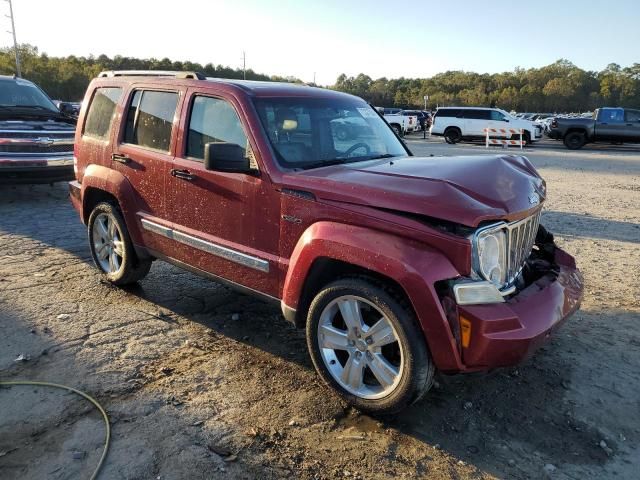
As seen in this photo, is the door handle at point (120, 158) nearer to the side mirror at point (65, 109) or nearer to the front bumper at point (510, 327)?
the front bumper at point (510, 327)

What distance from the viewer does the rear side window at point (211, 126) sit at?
12.1ft

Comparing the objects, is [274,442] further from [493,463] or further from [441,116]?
[441,116]

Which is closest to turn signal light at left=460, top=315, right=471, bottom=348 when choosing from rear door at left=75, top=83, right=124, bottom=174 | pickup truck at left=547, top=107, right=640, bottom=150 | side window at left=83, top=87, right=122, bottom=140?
rear door at left=75, top=83, right=124, bottom=174

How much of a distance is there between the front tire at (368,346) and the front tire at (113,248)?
2.28 metres

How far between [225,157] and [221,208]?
1.77 feet

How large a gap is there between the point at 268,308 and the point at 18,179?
585 centimetres

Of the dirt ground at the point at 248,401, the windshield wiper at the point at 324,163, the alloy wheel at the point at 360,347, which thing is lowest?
the dirt ground at the point at 248,401

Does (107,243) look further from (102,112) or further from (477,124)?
(477,124)

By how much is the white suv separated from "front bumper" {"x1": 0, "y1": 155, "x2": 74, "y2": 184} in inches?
800

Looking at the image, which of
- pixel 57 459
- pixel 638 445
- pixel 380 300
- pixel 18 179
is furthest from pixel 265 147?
pixel 18 179

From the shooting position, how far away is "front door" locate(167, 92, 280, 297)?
3.46 m

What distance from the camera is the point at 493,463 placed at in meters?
2.69

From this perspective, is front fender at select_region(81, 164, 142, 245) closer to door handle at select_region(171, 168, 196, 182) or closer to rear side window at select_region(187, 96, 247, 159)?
door handle at select_region(171, 168, 196, 182)

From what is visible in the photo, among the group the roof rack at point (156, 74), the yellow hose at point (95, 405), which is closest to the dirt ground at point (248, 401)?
the yellow hose at point (95, 405)
